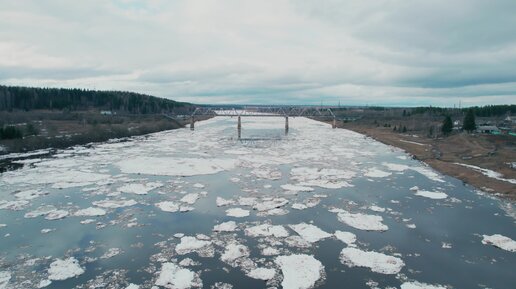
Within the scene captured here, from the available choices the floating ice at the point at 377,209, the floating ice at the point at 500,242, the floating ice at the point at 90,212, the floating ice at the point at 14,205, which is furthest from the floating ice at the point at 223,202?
the floating ice at the point at 500,242

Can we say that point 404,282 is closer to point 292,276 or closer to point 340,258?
point 340,258

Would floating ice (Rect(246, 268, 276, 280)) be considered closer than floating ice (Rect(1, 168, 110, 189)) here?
Yes

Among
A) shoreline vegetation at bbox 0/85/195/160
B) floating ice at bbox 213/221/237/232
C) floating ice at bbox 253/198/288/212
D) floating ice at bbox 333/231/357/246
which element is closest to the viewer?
floating ice at bbox 333/231/357/246

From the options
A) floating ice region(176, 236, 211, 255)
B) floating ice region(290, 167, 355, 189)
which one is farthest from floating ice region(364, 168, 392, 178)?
floating ice region(176, 236, 211, 255)

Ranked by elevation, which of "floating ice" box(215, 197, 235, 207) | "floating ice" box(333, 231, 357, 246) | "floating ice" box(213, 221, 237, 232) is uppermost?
"floating ice" box(215, 197, 235, 207)

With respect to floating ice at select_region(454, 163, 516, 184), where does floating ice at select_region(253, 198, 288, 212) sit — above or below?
below

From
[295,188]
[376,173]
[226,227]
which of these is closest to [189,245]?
[226,227]

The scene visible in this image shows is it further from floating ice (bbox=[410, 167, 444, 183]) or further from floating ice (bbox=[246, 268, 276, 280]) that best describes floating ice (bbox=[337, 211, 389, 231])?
floating ice (bbox=[410, 167, 444, 183])

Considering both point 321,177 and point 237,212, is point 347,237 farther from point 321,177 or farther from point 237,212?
point 321,177
